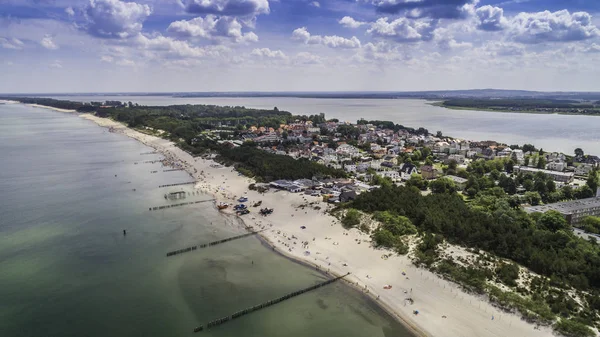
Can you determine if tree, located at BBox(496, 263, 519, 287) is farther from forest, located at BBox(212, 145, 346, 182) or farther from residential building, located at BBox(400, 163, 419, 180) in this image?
residential building, located at BBox(400, 163, 419, 180)

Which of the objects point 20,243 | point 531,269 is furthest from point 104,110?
point 531,269

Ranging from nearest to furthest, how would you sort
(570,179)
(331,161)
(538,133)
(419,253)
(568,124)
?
(419,253) < (570,179) < (331,161) < (538,133) < (568,124)

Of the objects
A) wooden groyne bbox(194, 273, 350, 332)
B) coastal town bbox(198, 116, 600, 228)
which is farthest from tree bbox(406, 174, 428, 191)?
wooden groyne bbox(194, 273, 350, 332)

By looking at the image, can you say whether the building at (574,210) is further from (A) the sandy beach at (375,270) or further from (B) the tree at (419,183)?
(A) the sandy beach at (375,270)

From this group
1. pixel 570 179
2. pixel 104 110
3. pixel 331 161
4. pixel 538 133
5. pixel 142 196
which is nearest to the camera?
pixel 142 196

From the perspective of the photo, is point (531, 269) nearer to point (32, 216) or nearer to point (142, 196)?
point (142, 196)

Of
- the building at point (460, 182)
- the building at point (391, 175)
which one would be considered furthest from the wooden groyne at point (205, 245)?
the building at point (460, 182)
